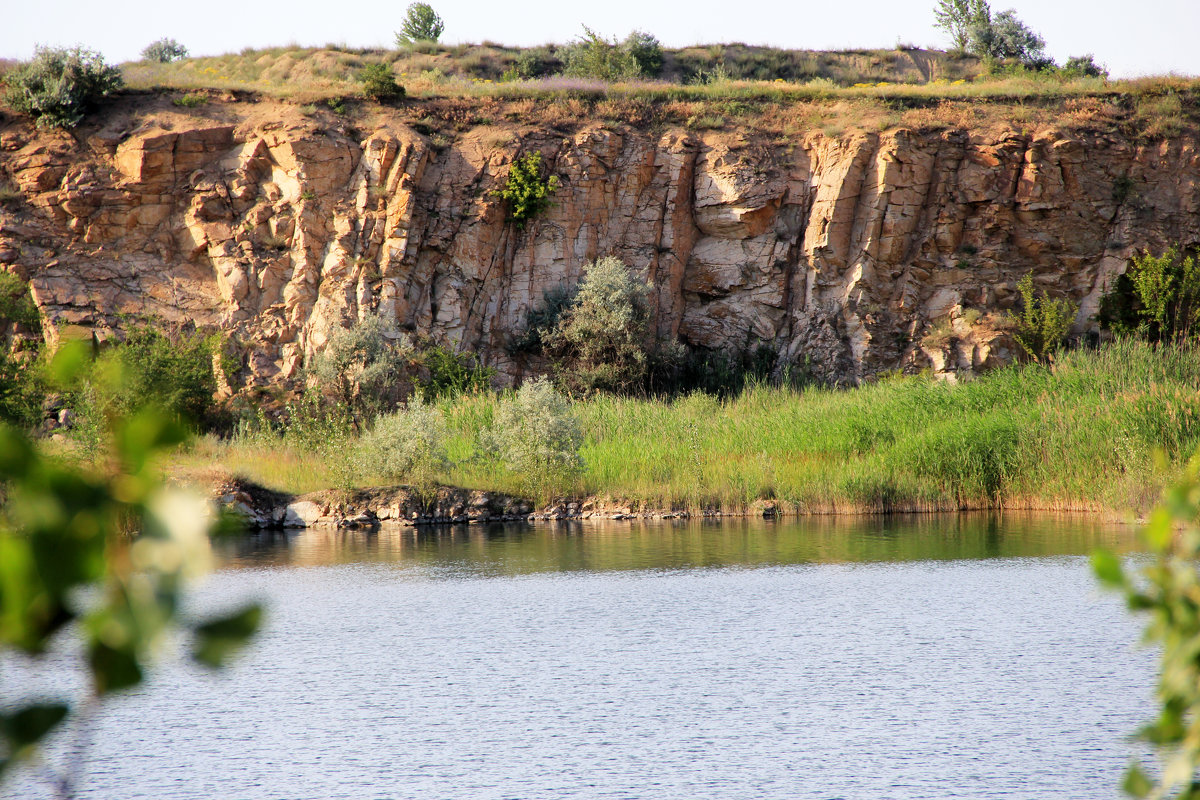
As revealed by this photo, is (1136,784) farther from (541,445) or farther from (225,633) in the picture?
(541,445)

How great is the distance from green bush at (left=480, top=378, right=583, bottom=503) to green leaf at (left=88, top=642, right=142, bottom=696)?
18412 mm

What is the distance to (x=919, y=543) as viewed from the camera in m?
14.1

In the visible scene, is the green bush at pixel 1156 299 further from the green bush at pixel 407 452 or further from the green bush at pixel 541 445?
the green bush at pixel 407 452

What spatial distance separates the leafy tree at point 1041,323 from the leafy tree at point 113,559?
28.3 metres

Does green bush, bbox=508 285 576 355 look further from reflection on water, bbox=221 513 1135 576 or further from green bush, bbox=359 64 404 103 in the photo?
reflection on water, bbox=221 513 1135 576

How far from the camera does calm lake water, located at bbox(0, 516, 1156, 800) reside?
5.76 m

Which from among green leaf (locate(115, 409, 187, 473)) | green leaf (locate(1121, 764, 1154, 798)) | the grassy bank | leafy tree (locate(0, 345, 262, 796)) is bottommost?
the grassy bank

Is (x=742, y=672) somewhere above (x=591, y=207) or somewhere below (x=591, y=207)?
below

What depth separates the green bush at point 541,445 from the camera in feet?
64.8

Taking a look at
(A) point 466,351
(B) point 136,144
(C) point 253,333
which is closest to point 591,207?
(A) point 466,351

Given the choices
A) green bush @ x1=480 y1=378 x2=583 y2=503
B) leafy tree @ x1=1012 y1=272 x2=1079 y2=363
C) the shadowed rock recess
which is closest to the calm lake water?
green bush @ x1=480 y1=378 x2=583 y2=503

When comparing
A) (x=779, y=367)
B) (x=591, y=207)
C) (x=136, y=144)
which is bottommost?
(x=779, y=367)

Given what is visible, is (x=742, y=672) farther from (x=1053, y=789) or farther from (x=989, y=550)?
(x=989, y=550)

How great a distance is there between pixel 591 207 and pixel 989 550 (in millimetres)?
19136
